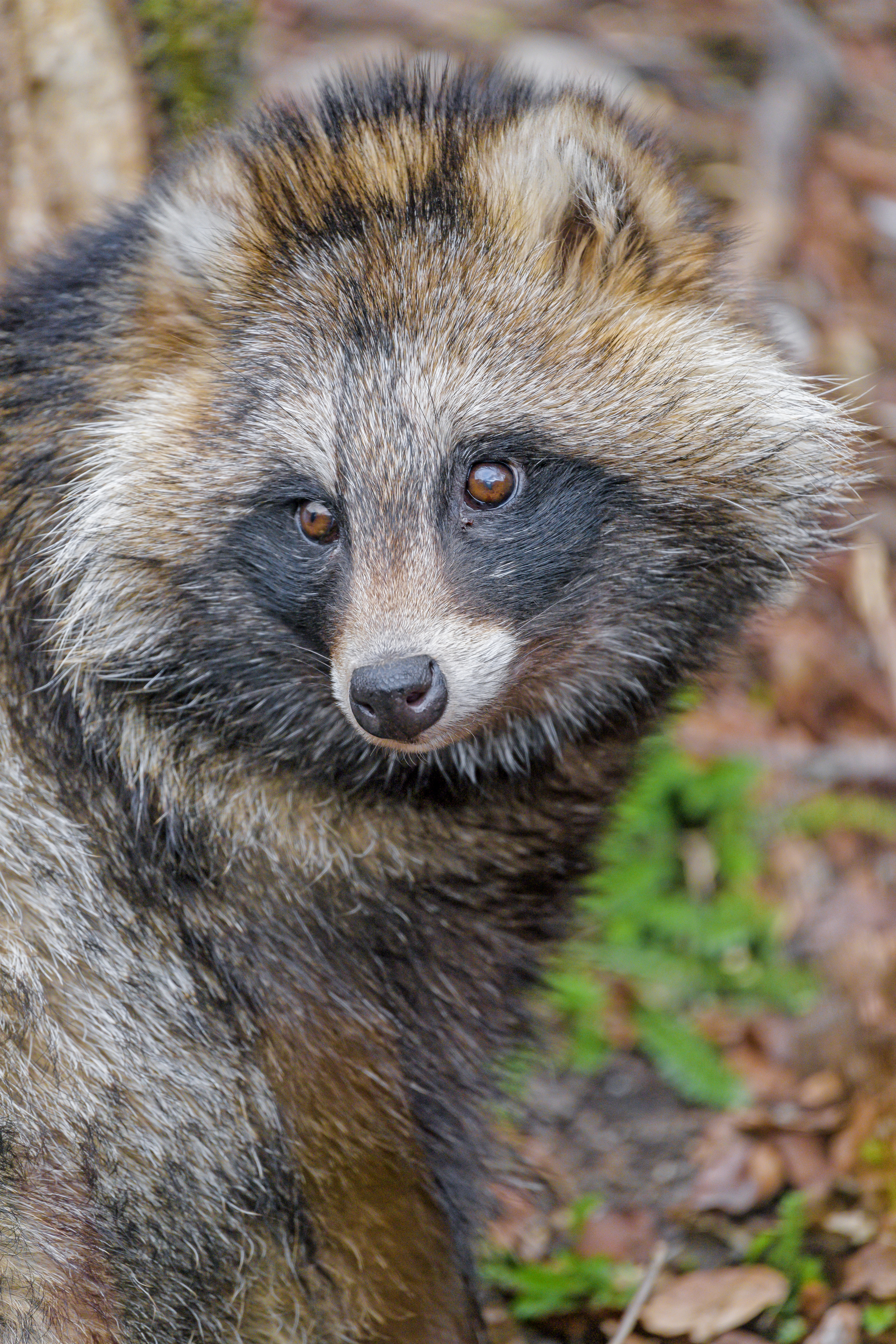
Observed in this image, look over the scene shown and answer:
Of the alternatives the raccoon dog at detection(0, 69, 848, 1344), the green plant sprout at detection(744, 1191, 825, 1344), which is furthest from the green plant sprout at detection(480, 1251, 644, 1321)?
the raccoon dog at detection(0, 69, 848, 1344)

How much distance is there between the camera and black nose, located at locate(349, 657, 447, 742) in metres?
2.98

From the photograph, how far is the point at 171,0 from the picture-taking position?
5.23 meters

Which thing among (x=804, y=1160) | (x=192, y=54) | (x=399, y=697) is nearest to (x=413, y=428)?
(x=399, y=697)

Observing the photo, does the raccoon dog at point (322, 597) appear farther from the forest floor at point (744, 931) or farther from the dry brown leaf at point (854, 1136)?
the dry brown leaf at point (854, 1136)

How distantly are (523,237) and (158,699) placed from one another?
4.88 feet

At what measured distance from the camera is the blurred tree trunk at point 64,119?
511 centimetres

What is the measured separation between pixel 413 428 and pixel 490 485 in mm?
233

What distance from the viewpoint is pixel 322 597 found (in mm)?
3348

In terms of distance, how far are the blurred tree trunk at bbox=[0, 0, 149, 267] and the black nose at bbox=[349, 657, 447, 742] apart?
288cm

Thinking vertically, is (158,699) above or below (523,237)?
below

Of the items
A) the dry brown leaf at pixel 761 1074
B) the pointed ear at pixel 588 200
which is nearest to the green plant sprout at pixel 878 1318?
the dry brown leaf at pixel 761 1074

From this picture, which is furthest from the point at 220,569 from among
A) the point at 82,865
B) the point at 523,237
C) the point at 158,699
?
the point at 523,237

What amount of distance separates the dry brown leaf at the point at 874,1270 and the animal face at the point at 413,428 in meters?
1.99

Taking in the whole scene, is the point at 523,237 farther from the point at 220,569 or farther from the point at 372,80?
the point at 220,569
